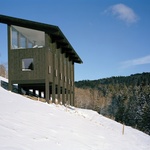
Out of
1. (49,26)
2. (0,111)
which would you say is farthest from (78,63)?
(0,111)

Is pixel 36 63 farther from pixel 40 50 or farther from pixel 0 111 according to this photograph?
pixel 0 111

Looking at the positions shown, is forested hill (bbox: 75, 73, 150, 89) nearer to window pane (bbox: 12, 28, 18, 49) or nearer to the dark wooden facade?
the dark wooden facade

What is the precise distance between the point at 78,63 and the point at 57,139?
94.9 feet

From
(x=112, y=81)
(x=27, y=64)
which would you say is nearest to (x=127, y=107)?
(x=27, y=64)

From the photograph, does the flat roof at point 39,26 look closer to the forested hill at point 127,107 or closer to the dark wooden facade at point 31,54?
the dark wooden facade at point 31,54

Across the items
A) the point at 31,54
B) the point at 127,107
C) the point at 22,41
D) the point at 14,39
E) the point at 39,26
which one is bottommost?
the point at 127,107

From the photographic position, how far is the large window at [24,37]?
22.5m

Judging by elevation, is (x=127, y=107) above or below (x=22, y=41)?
below

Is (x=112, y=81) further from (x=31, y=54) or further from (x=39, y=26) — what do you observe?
(x=39, y=26)

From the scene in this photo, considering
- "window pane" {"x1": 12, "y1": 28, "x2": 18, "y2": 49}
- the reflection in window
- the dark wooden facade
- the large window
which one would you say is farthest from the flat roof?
the reflection in window

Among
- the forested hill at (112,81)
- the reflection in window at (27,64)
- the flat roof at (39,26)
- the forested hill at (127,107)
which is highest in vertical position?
the flat roof at (39,26)

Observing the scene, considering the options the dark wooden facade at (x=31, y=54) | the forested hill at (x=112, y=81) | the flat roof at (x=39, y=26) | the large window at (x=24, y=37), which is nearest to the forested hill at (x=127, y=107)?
the forested hill at (x=112, y=81)

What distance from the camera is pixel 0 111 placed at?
11102 millimetres

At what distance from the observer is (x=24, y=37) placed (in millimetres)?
23344
